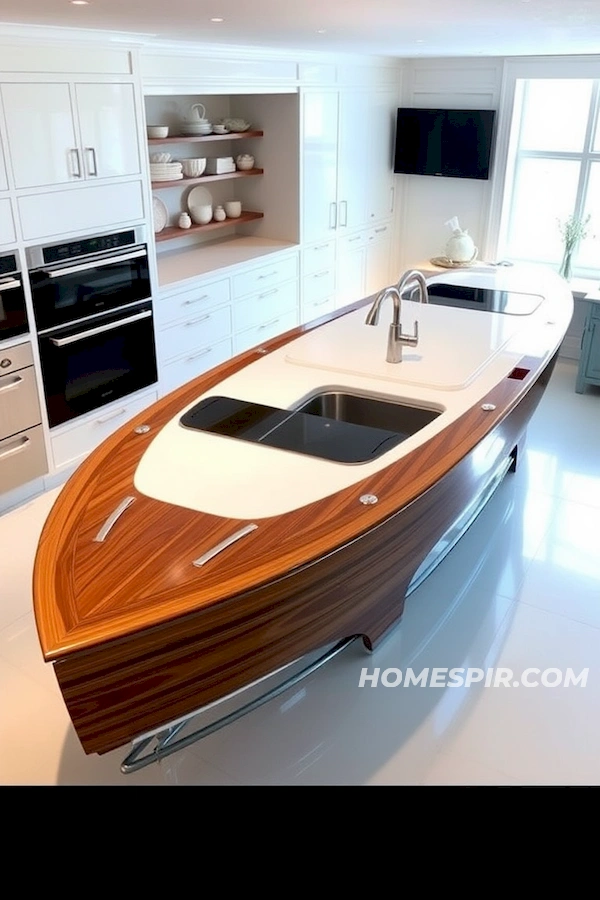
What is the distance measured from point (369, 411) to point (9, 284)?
1.69 m

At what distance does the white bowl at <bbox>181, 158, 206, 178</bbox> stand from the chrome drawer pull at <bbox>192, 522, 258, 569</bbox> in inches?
133

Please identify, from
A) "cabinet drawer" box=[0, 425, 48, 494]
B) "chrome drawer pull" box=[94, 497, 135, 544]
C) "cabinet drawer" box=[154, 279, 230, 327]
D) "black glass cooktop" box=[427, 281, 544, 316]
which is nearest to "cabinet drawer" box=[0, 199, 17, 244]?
"cabinet drawer" box=[0, 425, 48, 494]

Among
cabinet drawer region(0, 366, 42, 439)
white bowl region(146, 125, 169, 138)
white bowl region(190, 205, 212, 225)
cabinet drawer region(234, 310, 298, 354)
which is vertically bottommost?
cabinet drawer region(234, 310, 298, 354)

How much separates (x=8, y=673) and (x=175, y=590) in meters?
1.19

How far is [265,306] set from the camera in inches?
201

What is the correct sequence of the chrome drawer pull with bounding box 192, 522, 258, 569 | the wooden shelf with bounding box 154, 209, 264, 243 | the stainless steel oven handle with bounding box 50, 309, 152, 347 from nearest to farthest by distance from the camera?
the chrome drawer pull with bounding box 192, 522, 258, 569 < the stainless steel oven handle with bounding box 50, 309, 152, 347 < the wooden shelf with bounding box 154, 209, 264, 243

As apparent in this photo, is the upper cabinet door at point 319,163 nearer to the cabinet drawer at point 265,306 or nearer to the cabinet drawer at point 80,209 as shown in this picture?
the cabinet drawer at point 265,306

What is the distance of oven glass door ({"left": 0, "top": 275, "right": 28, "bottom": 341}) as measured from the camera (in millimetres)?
3207

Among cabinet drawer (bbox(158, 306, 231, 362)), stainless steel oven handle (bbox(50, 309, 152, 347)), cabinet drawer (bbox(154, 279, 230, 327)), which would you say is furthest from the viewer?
cabinet drawer (bbox(158, 306, 231, 362))

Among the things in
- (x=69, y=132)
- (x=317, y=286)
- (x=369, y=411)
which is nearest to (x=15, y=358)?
(x=69, y=132)

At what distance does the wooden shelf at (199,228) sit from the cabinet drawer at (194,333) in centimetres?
51

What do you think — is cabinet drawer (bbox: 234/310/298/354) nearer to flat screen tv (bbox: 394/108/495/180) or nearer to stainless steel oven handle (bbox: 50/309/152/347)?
stainless steel oven handle (bbox: 50/309/152/347)
